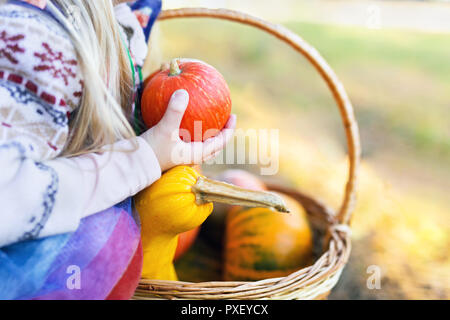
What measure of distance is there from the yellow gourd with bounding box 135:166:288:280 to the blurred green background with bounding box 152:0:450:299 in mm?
500

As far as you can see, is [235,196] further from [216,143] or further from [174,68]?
A: [174,68]

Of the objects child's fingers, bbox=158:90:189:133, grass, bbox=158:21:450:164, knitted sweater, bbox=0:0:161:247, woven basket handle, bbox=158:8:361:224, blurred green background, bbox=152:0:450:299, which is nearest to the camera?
knitted sweater, bbox=0:0:161:247

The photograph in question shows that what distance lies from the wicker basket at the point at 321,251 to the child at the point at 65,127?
0.21 meters

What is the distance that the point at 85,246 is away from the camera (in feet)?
2.06

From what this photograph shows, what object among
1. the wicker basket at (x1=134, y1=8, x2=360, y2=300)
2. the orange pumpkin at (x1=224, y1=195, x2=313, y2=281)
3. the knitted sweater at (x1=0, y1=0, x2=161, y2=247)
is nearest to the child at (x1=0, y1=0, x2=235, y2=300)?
the knitted sweater at (x1=0, y1=0, x2=161, y2=247)

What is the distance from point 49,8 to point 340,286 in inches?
42.2

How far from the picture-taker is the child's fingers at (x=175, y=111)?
70 cm

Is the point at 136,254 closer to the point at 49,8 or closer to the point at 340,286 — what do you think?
the point at 49,8

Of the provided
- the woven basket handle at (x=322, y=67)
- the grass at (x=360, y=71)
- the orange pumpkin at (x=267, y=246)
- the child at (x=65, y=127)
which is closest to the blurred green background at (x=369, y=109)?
the grass at (x=360, y=71)

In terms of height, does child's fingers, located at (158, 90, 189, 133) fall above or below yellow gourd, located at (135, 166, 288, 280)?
above

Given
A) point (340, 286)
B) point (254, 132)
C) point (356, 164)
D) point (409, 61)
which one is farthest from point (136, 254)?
point (409, 61)

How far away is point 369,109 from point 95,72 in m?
2.04

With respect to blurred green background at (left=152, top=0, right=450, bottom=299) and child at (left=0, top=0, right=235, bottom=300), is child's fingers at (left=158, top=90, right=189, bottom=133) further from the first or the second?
blurred green background at (left=152, top=0, right=450, bottom=299)

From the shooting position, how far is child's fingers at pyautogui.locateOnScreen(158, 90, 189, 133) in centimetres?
70
